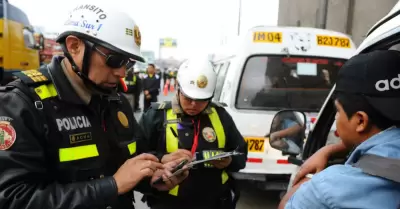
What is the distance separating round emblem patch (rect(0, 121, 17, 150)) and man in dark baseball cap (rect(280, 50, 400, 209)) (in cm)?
95

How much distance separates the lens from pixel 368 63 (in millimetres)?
1018

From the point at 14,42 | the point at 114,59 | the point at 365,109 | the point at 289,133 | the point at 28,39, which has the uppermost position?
the point at 28,39

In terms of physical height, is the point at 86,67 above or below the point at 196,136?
above

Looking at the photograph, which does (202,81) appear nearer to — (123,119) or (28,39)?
(123,119)

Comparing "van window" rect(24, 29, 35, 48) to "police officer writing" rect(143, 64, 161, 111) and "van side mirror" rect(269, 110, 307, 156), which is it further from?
"van side mirror" rect(269, 110, 307, 156)

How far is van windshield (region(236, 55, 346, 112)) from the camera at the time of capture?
4.07m

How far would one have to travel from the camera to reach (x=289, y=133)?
204cm

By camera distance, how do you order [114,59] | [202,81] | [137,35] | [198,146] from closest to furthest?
[114,59] < [137,35] < [198,146] < [202,81]

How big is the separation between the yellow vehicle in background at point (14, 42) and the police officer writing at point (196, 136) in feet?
23.6

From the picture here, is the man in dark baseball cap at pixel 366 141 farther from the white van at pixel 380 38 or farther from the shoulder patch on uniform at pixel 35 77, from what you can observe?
the shoulder patch on uniform at pixel 35 77

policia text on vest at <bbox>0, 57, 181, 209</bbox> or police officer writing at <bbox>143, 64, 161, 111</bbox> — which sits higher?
policia text on vest at <bbox>0, 57, 181, 209</bbox>

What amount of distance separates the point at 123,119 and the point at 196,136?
0.67 metres

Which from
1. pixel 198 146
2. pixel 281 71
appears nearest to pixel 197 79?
pixel 198 146

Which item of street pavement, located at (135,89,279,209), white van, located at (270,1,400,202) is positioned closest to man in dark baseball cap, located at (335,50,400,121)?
white van, located at (270,1,400,202)
